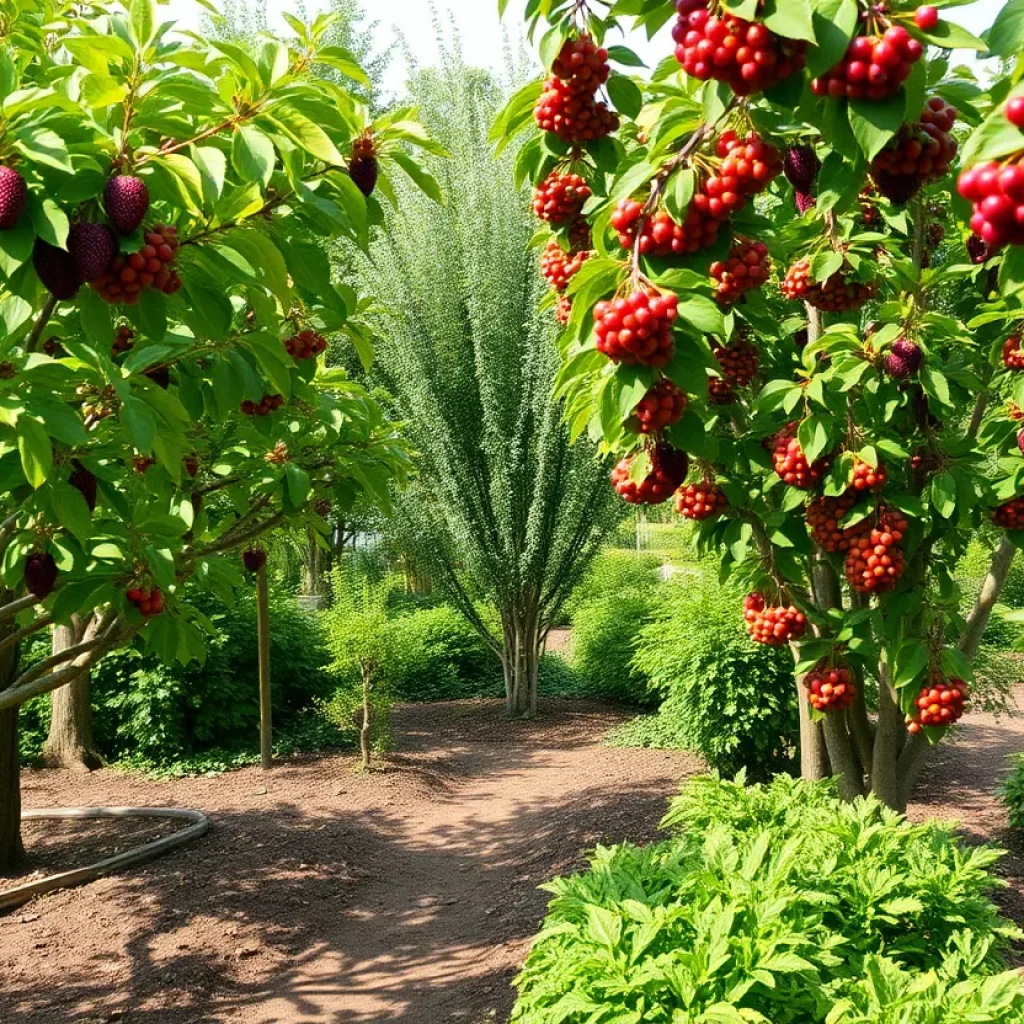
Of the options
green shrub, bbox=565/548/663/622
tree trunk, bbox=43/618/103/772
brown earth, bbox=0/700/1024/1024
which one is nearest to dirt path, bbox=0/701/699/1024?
brown earth, bbox=0/700/1024/1024

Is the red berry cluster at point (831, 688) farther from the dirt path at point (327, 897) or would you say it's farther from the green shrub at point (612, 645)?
the green shrub at point (612, 645)

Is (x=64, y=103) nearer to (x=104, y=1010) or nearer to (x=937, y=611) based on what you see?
(x=937, y=611)

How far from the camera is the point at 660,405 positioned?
1456 mm

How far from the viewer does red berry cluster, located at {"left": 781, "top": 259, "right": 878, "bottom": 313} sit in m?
2.83

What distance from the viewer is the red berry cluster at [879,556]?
2879 millimetres

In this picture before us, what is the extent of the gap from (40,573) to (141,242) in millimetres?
1297

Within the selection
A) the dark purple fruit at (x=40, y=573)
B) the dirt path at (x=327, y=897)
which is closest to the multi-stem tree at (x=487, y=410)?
the dirt path at (x=327, y=897)

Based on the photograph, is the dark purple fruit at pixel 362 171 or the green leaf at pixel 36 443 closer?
the green leaf at pixel 36 443

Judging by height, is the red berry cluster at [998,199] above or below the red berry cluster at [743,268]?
below

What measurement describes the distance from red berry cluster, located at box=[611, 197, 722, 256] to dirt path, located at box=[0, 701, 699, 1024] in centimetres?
330

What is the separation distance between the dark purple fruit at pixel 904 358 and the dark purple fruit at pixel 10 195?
236 cm

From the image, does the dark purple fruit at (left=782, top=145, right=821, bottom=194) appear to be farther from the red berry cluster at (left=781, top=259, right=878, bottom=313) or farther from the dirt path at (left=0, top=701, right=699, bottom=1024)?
the dirt path at (left=0, top=701, right=699, bottom=1024)

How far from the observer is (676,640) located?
7203 mm

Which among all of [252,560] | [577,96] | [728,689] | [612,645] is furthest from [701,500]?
[612,645]
